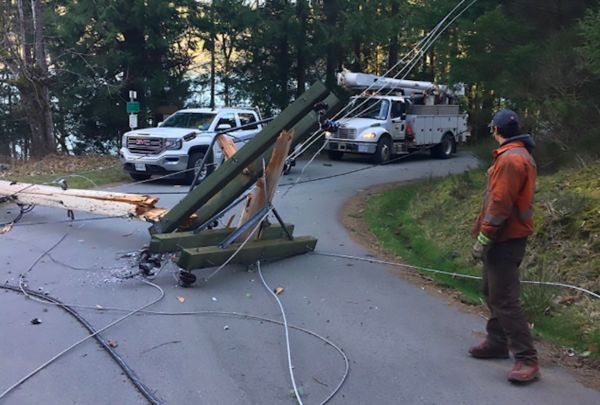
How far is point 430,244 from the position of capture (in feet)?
32.7

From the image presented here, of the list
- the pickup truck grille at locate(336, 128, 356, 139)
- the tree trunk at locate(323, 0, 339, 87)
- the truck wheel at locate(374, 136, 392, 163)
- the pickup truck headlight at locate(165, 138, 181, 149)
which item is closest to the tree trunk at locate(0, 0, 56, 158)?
the pickup truck headlight at locate(165, 138, 181, 149)

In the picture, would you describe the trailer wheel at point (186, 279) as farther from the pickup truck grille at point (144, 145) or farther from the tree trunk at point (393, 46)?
the tree trunk at point (393, 46)

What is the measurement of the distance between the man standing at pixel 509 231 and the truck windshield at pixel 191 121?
44.1 ft

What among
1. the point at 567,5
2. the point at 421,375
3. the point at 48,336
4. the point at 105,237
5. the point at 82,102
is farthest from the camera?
the point at 82,102

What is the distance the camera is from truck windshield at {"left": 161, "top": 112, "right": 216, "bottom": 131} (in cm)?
1777

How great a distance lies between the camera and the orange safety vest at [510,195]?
4.72m

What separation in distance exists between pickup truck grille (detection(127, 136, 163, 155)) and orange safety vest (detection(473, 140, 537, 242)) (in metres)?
13.0

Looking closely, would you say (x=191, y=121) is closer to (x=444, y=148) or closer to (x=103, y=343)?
(x=444, y=148)

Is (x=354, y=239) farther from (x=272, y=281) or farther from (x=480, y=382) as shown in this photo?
(x=480, y=382)

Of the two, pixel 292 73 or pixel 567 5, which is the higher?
pixel 567 5

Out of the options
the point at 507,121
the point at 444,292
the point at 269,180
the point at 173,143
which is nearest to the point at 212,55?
the point at 173,143

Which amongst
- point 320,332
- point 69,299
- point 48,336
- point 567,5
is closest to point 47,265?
point 69,299

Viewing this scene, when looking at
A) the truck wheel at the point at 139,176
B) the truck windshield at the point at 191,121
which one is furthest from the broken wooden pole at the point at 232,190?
the truck wheel at the point at 139,176

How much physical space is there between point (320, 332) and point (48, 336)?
249 centimetres
